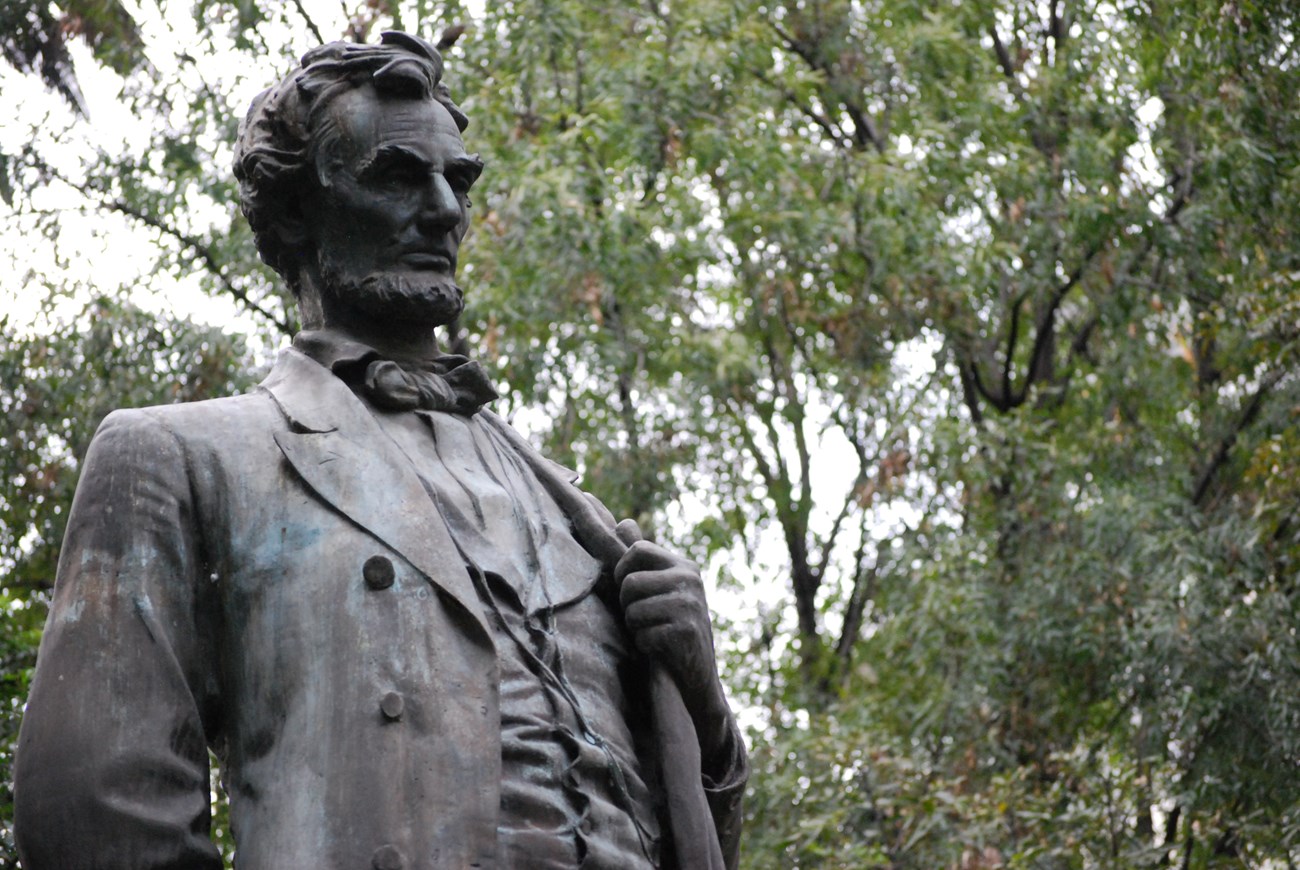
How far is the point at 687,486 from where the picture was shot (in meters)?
17.3

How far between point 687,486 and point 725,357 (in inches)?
39.4

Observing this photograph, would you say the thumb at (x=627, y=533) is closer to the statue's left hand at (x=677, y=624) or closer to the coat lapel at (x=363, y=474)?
the statue's left hand at (x=677, y=624)

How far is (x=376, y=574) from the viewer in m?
4.30

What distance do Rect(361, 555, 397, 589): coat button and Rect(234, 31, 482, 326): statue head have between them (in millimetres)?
653

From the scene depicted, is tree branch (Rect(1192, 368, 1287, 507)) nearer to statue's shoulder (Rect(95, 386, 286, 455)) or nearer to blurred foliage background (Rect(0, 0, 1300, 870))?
blurred foliage background (Rect(0, 0, 1300, 870))

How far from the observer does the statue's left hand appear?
4.66 meters

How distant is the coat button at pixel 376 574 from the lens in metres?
4.29

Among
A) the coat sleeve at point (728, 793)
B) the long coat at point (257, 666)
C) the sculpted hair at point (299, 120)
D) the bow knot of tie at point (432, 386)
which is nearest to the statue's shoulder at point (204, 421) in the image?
the long coat at point (257, 666)

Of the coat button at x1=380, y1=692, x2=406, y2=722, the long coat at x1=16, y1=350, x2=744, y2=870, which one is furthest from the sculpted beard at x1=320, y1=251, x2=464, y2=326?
the coat button at x1=380, y1=692, x2=406, y2=722

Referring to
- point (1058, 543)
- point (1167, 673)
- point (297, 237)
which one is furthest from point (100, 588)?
point (1058, 543)

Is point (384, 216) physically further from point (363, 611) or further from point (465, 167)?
point (363, 611)

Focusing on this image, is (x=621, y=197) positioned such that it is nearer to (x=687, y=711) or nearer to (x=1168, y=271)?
(x=1168, y=271)

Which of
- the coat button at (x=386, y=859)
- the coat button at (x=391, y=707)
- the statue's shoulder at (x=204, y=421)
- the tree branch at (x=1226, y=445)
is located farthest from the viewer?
the tree branch at (x=1226, y=445)

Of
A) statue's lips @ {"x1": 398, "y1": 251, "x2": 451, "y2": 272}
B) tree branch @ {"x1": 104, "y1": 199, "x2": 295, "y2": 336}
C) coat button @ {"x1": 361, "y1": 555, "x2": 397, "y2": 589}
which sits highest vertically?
tree branch @ {"x1": 104, "y1": 199, "x2": 295, "y2": 336}
